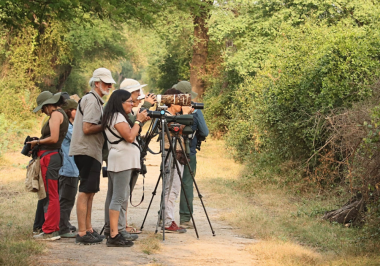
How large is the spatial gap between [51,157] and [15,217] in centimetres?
198

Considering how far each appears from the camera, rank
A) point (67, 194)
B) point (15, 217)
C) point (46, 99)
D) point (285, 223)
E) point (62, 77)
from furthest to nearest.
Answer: point (62, 77), point (285, 223), point (15, 217), point (67, 194), point (46, 99)

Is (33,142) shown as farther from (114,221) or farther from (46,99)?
(114,221)

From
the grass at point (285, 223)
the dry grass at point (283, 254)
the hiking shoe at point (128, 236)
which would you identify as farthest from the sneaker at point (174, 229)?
the dry grass at point (283, 254)

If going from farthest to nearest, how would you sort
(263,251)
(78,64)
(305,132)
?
(78,64) → (305,132) → (263,251)

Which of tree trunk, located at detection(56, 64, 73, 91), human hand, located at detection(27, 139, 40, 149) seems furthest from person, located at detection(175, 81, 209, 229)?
tree trunk, located at detection(56, 64, 73, 91)

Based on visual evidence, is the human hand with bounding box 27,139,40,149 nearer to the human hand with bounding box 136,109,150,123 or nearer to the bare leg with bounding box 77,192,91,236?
the bare leg with bounding box 77,192,91,236

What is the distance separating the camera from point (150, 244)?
6602mm

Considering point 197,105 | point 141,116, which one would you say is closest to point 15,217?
point 141,116

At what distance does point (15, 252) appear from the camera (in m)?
5.80

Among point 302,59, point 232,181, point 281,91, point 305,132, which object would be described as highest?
point 302,59

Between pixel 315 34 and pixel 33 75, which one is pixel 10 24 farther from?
pixel 33 75

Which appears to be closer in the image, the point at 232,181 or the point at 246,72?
the point at 232,181

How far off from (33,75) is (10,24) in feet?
67.2

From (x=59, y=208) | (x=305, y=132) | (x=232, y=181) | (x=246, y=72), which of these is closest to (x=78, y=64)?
(x=246, y=72)
